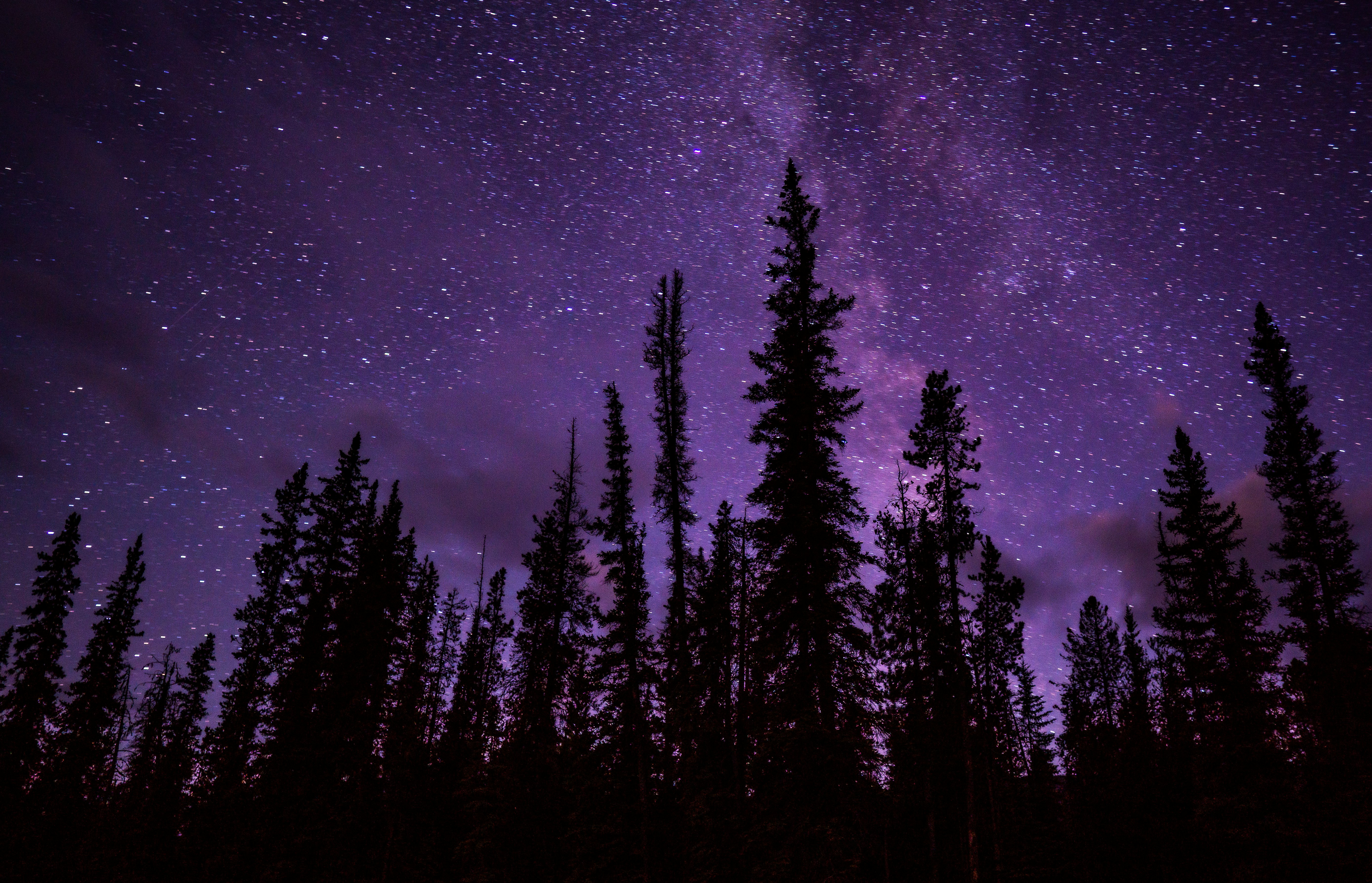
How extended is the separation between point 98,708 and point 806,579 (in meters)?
45.4

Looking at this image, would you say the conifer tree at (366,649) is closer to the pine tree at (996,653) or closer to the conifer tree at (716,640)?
the conifer tree at (716,640)

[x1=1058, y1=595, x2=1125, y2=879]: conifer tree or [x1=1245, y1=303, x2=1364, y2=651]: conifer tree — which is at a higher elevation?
[x1=1245, y1=303, x2=1364, y2=651]: conifer tree

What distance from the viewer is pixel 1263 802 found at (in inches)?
894

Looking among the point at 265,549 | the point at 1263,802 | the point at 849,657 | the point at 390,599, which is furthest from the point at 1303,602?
the point at 265,549

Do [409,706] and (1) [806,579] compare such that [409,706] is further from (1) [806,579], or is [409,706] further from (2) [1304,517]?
(2) [1304,517]

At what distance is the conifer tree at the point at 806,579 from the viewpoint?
1722 centimetres

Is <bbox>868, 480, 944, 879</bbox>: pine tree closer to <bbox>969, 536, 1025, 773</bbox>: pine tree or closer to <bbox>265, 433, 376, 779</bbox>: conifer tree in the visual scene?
<bbox>969, 536, 1025, 773</bbox>: pine tree

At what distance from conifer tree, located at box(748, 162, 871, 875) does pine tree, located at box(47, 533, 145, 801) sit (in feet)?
132

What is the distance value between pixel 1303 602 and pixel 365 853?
133 feet

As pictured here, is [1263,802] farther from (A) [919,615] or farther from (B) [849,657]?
(B) [849,657]

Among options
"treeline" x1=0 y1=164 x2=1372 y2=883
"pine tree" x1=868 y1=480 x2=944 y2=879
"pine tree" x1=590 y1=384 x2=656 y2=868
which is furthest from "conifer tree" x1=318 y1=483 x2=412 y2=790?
"pine tree" x1=868 y1=480 x2=944 y2=879

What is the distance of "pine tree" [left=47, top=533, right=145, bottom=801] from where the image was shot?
3566 cm

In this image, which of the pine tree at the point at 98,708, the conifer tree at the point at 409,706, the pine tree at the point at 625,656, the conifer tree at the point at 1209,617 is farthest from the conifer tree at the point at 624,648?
the pine tree at the point at 98,708

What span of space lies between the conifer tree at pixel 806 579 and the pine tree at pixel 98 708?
132 feet
